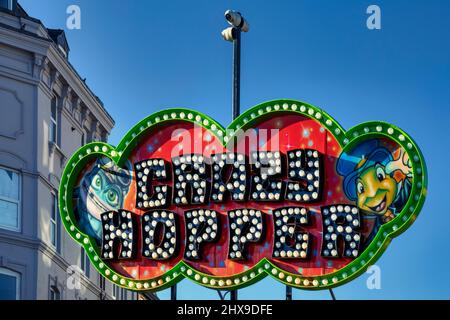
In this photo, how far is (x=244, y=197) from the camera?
2078 cm

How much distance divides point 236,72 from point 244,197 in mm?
2434

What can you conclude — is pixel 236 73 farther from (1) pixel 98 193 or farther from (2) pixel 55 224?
(2) pixel 55 224

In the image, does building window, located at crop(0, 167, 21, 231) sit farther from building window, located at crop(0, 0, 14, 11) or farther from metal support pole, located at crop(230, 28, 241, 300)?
metal support pole, located at crop(230, 28, 241, 300)

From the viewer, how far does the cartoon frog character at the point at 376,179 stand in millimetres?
19688

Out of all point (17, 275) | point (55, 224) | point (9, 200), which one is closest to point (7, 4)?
point (9, 200)

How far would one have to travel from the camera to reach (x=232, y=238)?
68.0ft

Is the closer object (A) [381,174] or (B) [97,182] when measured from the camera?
(A) [381,174]

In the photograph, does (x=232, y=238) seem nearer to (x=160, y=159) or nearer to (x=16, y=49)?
(x=160, y=159)

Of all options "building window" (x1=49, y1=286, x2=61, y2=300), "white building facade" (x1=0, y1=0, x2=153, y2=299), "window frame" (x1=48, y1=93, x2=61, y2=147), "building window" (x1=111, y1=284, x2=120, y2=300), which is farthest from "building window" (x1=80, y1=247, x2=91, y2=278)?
"window frame" (x1=48, y1=93, x2=61, y2=147)

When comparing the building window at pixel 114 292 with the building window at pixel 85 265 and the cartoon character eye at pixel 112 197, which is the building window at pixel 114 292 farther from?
the cartoon character eye at pixel 112 197

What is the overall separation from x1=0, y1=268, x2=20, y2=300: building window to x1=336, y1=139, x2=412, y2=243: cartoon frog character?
41.7 feet

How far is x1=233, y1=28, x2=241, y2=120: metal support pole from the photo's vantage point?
21.3 m
